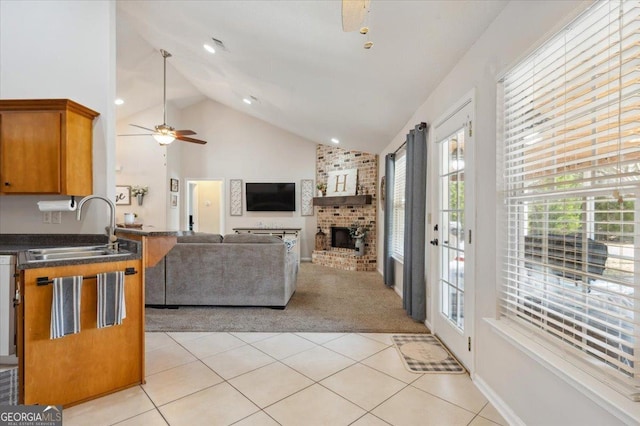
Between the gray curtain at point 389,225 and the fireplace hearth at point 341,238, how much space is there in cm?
207

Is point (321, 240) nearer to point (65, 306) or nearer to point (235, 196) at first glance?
point (235, 196)

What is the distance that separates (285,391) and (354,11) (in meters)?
2.22

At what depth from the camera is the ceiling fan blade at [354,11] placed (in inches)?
52.0

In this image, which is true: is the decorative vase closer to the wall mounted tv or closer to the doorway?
the wall mounted tv

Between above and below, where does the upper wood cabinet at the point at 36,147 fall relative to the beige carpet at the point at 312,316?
above

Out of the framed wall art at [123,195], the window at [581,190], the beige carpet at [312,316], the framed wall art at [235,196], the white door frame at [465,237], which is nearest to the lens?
the window at [581,190]

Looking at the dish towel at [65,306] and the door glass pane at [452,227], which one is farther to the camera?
the door glass pane at [452,227]

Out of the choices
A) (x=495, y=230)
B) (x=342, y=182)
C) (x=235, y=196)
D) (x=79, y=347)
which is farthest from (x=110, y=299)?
(x=235, y=196)

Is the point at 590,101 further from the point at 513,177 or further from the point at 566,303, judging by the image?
the point at 566,303

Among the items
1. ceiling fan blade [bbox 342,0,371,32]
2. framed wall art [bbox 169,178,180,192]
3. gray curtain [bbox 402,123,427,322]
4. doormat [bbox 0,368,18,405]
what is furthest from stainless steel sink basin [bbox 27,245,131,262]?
framed wall art [bbox 169,178,180,192]

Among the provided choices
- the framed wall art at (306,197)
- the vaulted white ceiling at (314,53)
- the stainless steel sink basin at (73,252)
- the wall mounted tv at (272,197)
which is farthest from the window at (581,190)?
the wall mounted tv at (272,197)

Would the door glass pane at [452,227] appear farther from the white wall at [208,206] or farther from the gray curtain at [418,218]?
the white wall at [208,206]

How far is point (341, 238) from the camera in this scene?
747 cm

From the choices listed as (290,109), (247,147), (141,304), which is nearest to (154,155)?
(247,147)
